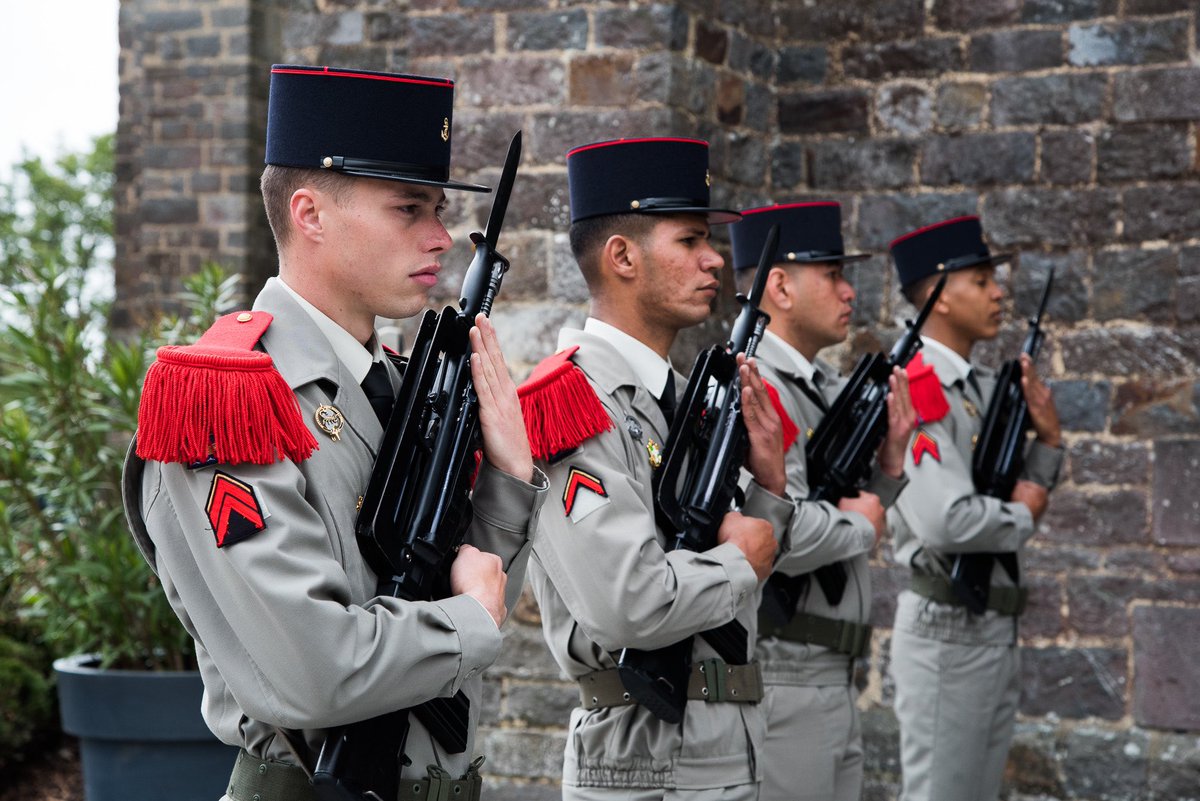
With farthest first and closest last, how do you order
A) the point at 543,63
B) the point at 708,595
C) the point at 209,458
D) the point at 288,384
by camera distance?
1. the point at 543,63
2. the point at 708,595
3. the point at 288,384
4. the point at 209,458

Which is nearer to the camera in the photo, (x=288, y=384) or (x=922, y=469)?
(x=288, y=384)

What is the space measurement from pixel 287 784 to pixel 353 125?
39.8 inches

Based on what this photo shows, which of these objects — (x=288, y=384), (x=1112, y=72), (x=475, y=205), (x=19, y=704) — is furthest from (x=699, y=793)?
(x=19, y=704)

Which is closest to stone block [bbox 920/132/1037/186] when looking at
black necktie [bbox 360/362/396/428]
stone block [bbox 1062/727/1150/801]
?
stone block [bbox 1062/727/1150/801]

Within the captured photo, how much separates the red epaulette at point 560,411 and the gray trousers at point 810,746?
1.32m

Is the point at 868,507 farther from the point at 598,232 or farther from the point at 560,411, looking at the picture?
the point at 560,411

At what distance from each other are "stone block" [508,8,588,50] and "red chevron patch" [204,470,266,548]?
3778 millimetres

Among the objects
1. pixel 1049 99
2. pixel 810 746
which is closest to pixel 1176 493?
pixel 1049 99

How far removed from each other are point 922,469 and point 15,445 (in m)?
3.44

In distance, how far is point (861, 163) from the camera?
6305mm

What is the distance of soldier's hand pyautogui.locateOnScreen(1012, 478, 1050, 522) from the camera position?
506 cm

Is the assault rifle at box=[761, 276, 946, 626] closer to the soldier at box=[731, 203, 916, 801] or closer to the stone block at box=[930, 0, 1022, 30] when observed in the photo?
the soldier at box=[731, 203, 916, 801]

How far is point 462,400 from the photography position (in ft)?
7.57

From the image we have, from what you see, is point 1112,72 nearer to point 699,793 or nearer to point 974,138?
point 974,138
